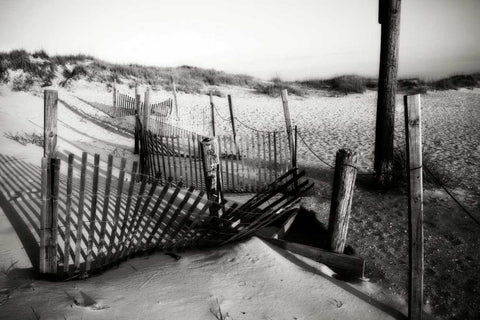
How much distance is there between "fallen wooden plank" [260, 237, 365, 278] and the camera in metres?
3.87

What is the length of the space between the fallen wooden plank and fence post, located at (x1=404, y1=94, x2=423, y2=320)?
0.74 meters

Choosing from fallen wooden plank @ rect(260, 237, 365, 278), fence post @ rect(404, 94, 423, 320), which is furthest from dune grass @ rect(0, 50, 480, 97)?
fence post @ rect(404, 94, 423, 320)

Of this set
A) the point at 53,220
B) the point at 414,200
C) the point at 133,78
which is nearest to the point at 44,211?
the point at 53,220

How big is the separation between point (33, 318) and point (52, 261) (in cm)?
97

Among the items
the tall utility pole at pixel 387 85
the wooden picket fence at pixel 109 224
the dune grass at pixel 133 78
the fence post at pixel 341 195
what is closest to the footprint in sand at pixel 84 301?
the wooden picket fence at pixel 109 224

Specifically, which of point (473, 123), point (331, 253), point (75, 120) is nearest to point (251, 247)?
point (331, 253)

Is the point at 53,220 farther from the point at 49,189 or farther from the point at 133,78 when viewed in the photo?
the point at 133,78

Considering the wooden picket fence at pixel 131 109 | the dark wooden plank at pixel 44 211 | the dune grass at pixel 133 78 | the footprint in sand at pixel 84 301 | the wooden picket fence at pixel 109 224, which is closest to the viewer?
the footprint in sand at pixel 84 301

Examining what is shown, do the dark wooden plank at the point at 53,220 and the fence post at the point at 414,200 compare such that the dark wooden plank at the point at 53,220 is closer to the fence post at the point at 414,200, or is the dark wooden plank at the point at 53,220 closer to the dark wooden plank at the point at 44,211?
the dark wooden plank at the point at 44,211

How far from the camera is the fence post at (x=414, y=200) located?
9.64 feet

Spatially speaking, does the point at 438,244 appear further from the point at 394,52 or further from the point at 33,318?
the point at 33,318

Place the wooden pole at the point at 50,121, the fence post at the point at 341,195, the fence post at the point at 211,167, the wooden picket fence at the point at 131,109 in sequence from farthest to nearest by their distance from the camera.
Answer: the wooden picket fence at the point at 131,109
the fence post at the point at 211,167
the fence post at the point at 341,195
the wooden pole at the point at 50,121

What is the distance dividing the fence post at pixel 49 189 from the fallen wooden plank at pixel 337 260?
2.83m

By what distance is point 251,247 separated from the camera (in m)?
4.17
